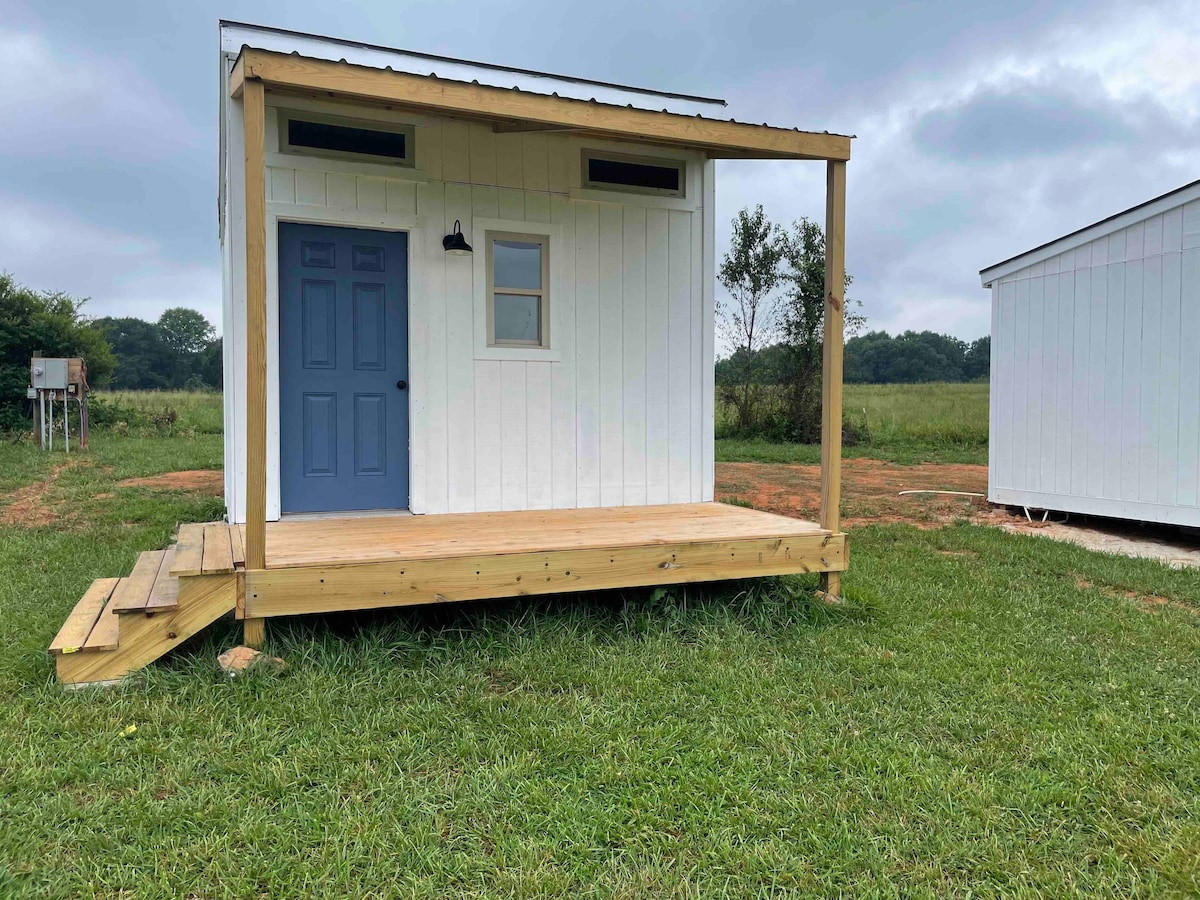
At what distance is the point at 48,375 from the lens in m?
11.7

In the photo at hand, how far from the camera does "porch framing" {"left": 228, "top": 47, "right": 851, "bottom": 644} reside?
2.95 metres

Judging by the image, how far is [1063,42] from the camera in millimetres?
11188

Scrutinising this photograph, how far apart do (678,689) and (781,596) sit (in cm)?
132

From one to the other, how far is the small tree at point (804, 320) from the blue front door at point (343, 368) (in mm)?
10839

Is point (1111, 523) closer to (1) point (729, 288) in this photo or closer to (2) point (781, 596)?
(2) point (781, 596)

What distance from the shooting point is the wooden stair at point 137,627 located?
2.83 meters

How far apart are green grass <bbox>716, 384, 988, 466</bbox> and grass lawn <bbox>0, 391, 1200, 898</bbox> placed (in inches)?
347

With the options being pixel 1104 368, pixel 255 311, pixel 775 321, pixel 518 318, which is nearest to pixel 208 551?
pixel 255 311

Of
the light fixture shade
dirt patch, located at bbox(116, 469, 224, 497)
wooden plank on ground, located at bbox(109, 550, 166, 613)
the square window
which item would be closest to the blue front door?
the light fixture shade

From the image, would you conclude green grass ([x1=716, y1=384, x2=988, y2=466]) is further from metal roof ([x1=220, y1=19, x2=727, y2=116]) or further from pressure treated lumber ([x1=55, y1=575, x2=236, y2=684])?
pressure treated lumber ([x1=55, y1=575, x2=236, y2=684])

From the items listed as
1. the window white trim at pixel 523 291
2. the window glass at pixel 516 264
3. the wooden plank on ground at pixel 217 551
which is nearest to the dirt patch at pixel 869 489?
the window white trim at pixel 523 291

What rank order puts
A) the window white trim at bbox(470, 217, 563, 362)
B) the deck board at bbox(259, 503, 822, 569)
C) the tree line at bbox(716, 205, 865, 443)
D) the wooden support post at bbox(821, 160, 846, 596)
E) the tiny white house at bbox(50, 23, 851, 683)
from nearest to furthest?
1. the deck board at bbox(259, 503, 822, 569)
2. the tiny white house at bbox(50, 23, 851, 683)
3. the wooden support post at bbox(821, 160, 846, 596)
4. the window white trim at bbox(470, 217, 563, 362)
5. the tree line at bbox(716, 205, 865, 443)

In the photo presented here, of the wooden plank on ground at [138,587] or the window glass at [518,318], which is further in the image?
the window glass at [518,318]

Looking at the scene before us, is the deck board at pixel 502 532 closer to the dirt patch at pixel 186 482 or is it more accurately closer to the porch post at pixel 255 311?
the porch post at pixel 255 311
